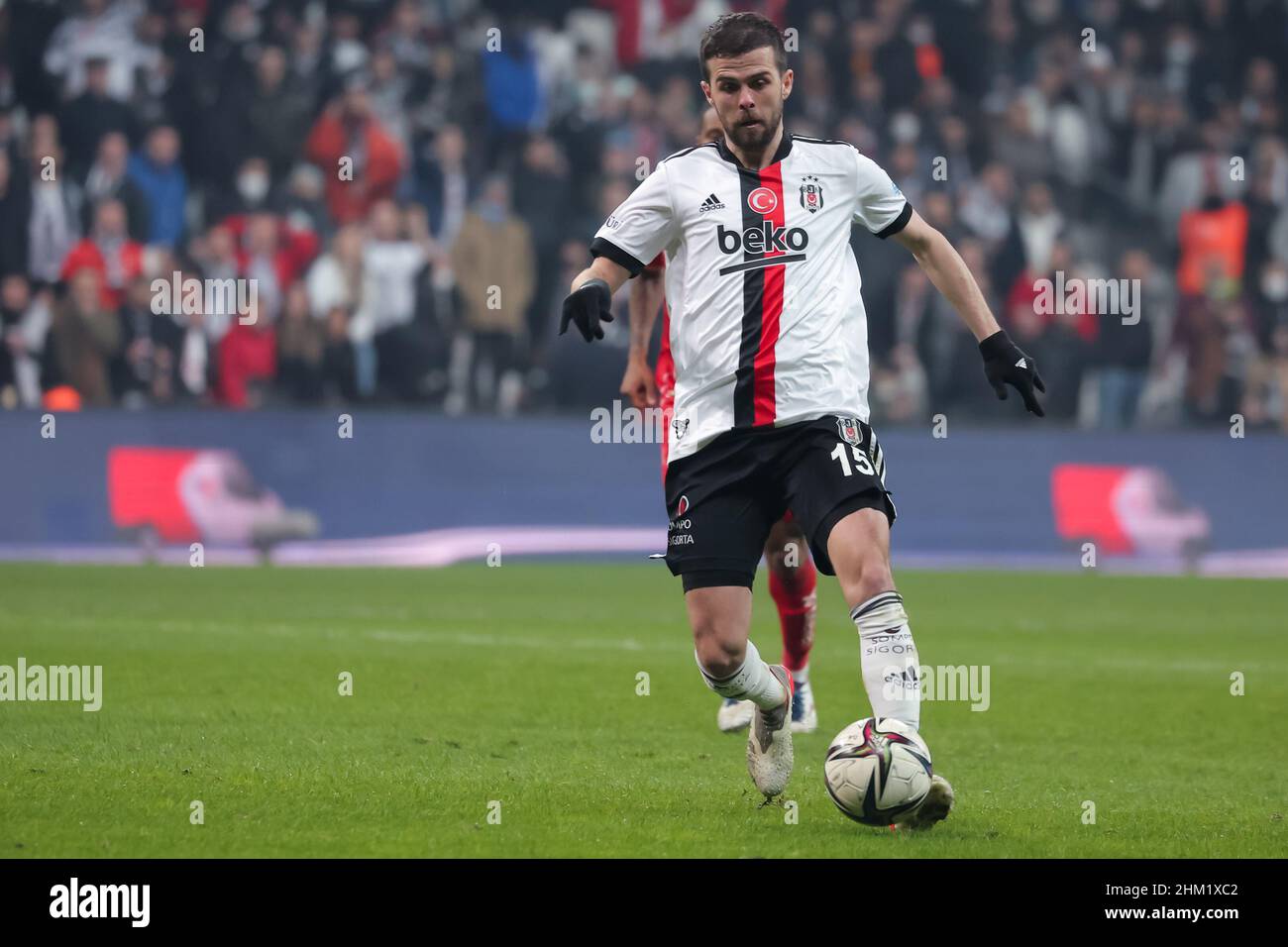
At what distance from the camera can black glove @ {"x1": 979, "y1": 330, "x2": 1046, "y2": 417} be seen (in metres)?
6.07

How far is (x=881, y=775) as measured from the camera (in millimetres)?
5430

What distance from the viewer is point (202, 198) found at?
→ 18375mm

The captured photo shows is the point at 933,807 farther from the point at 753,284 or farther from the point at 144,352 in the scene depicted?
the point at 144,352

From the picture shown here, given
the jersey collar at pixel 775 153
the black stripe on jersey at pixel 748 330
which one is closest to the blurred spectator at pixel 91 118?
the jersey collar at pixel 775 153

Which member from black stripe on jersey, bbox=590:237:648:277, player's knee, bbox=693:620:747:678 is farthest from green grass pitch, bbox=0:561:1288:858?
black stripe on jersey, bbox=590:237:648:277

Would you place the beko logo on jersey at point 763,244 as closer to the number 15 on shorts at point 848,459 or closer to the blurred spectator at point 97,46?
the number 15 on shorts at point 848,459

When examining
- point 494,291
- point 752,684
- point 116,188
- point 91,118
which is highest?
point 91,118

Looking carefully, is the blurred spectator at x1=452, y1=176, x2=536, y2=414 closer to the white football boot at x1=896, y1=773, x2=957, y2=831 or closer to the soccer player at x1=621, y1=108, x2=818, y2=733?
the soccer player at x1=621, y1=108, x2=818, y2=733

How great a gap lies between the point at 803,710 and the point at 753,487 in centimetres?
240

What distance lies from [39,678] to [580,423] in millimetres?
7601

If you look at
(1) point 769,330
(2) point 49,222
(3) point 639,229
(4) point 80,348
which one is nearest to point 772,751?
(1) point 769,330

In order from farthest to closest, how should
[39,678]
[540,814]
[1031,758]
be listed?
[39,678]
[1031,758]
[540,814]
